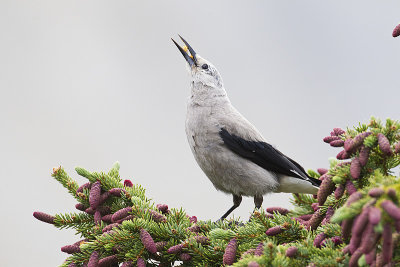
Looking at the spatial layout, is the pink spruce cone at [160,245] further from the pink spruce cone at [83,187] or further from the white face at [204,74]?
the white face at [204,74]

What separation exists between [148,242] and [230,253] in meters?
0.39

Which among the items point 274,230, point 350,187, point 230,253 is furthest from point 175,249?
point 350,187

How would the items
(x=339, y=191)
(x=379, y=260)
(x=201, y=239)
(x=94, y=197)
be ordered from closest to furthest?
(x=379, y=260)
(x=339, y=191)
(x=201, y=239)
(x=94, y=197)

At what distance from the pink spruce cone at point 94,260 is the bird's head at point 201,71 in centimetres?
243

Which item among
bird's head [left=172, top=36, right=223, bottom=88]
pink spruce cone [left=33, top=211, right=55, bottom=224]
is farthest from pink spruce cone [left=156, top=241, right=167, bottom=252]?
bird's head [left=172, top=36, right=223, bottom=88]

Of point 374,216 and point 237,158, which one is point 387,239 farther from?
point 237,158

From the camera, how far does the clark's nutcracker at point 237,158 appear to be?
3740 mm

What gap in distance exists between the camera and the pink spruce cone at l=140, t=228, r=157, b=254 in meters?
2.06

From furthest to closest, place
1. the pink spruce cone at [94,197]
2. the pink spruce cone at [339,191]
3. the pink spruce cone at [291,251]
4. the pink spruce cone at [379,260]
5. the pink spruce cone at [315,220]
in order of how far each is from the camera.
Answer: the pink spruce cone at [94,197] < the pink spruce cone at [315,220] < the pink spruce cone at [339,191] < the pink spruce cone at [291,251] < the pink spruce cone at [379,260]

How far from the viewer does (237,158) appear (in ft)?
12.4

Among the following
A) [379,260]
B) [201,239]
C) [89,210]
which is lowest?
[379,260]

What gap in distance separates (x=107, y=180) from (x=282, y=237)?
0.99 meters

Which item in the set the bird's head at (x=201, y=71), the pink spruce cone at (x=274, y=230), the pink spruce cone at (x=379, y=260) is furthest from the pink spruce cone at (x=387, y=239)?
the bird's head at (x=201, y=71)

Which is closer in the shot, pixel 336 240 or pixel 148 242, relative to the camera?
pixel 336 240
